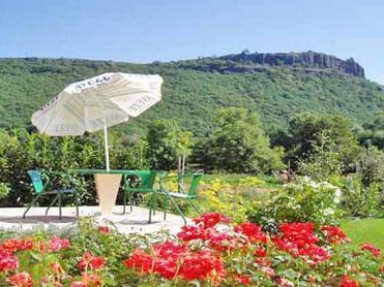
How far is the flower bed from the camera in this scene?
2180 mm

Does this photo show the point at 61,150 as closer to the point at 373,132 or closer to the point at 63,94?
the point at 63,94

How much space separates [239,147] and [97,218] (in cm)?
3606

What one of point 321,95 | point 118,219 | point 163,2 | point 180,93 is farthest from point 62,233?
point 321,95

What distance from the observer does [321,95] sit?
54.4 m

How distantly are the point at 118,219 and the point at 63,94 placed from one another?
6.00 feet

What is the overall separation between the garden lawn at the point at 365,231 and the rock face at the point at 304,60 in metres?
51.9

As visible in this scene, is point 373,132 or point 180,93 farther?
point 180,93

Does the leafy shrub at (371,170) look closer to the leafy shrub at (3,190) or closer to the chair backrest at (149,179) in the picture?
the chair backrest at (149,179)

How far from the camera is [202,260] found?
2107 millimetres

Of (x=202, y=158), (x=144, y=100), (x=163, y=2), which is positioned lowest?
(x=202, y=158)

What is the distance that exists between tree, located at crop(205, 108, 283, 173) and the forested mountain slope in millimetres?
2107

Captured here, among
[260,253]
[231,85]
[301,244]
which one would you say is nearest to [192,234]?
[260,253]

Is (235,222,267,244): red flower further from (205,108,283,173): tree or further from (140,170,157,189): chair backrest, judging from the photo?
(205,108,283,173): tree

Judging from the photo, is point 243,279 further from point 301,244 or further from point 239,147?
point 239,147
